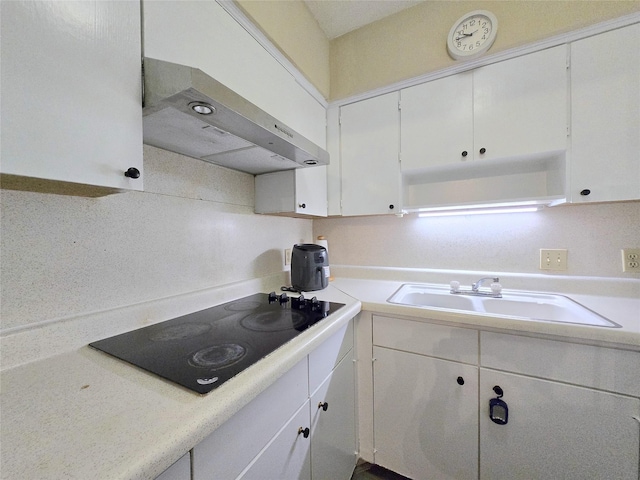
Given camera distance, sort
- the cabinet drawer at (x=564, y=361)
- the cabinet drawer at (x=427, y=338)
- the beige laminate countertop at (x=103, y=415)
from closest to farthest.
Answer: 1. the beige laminate countertop at (x=103, y=415)
2. the cabinet drawer at (x=564, y=361)
3. the cabinet drawer at (x=427, y=338)

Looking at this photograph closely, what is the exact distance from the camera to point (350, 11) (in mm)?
1443

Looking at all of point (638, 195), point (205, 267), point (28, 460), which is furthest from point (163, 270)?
point (638, 195)

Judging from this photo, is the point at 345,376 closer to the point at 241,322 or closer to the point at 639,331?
the point at 241,322

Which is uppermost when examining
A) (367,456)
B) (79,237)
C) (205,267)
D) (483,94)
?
(483,94)

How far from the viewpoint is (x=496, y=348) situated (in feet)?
3.01

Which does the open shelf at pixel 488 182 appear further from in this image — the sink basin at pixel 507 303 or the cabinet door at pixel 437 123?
the sink basin at pixel 507 303

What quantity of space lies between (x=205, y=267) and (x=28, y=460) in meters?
0.78

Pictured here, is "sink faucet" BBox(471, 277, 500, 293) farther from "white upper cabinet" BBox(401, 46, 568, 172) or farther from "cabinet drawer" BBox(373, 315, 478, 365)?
"white upper cabinet" BBox(401, 46, 568, 172)

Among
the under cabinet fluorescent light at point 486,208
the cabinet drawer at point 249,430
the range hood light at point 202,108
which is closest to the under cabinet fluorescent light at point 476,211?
the under cabinet fluorescent light at point 486,208

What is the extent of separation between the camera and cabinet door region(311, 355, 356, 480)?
826 mm

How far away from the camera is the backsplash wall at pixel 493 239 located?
1170mm

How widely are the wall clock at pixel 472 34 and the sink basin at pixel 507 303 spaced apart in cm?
126

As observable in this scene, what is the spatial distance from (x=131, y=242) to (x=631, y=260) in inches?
86.2

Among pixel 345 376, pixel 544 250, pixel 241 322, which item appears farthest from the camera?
pixel 544 250
